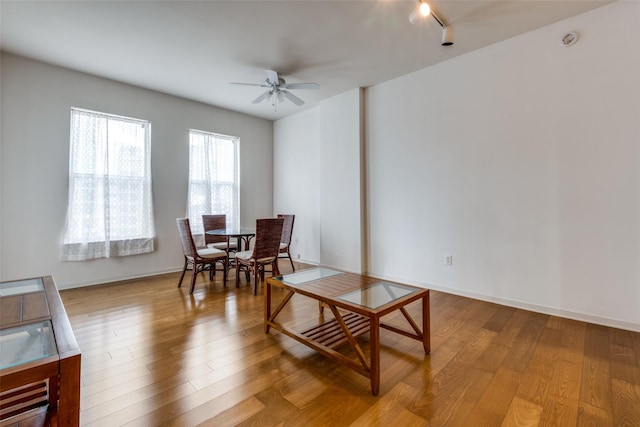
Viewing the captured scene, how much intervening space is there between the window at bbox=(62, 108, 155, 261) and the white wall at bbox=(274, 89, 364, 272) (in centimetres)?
246

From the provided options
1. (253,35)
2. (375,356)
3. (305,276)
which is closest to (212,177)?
(253,35)

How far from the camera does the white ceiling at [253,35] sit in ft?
8.18

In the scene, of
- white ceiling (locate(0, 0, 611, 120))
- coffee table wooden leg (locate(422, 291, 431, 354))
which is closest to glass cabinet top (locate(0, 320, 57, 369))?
coffee table wooden leg (locate(422, 291, 431, 354))

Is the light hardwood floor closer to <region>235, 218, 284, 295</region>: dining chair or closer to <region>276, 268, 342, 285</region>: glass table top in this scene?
<region>276, 268, 342, 285</region>: glass table top

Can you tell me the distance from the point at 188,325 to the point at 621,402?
306 cm

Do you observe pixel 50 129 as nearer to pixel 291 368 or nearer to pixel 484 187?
pixel 291 368

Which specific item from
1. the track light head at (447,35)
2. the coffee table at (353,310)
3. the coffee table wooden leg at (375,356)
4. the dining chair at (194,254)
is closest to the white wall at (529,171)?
the track light head at (447,35)

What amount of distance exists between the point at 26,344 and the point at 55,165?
11.4 feet

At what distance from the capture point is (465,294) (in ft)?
10.8

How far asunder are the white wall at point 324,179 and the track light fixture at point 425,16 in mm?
1652

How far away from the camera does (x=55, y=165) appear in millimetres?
3549

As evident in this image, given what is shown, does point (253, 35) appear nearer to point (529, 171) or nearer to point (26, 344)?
point (26, 344)

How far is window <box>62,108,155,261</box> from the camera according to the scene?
3689 millimetres

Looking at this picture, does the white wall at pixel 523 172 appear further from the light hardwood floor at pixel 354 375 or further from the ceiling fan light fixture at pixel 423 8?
the ceiling fan light fixture at pixel 423 8
